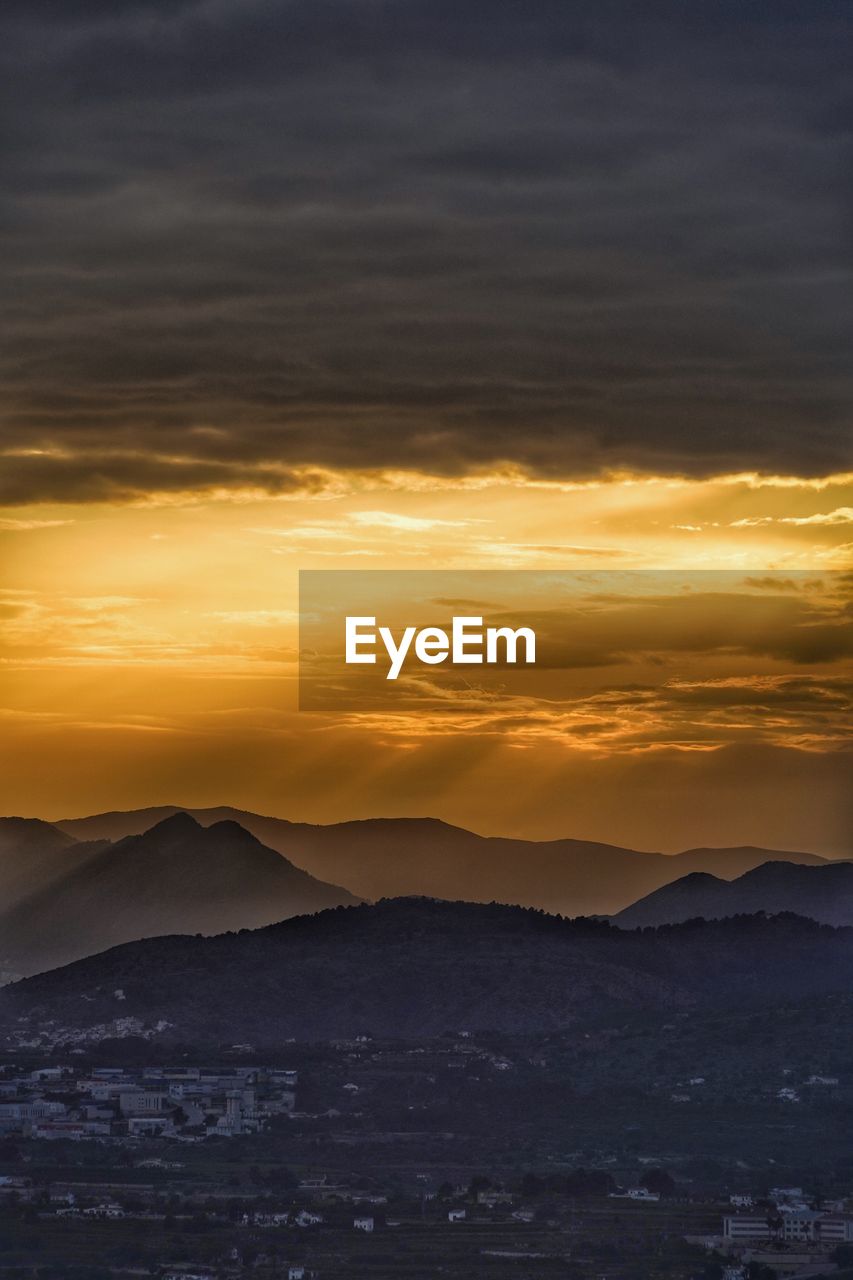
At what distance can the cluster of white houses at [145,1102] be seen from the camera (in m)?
97.2

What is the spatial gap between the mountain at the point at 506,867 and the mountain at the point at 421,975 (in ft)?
37.7

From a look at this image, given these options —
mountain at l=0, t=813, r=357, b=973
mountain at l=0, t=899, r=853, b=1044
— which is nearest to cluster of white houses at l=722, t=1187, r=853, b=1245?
mountain at l=0, t=899, r=853, b=1044

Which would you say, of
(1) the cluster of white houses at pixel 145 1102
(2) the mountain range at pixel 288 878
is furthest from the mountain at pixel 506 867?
(1) the cluster of white houses at pixel 145 1102

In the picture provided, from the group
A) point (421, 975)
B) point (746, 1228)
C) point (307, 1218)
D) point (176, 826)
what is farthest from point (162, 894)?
point (746, 1228)

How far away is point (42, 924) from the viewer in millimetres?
183500

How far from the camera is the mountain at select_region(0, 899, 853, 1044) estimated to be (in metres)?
125

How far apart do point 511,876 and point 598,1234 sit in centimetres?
7986

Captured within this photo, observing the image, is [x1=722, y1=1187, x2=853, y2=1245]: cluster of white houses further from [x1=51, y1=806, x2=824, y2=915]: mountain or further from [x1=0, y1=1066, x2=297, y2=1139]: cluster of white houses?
[x1=51, y1=806, x2=824, y2=915]: mountain

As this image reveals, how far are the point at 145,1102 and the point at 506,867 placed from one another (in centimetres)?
5757

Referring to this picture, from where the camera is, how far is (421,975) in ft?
430

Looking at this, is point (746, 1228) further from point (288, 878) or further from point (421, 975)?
point (288, 878)

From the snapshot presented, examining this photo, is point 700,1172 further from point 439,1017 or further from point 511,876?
point 511,876

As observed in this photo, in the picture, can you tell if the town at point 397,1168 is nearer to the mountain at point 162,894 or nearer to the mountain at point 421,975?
the mountain at point 421,975

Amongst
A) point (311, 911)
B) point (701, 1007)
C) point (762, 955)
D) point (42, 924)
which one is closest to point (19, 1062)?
point (701, 1007)
